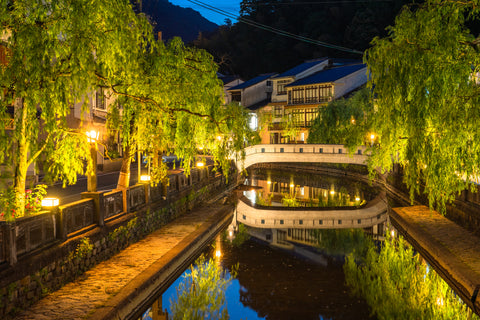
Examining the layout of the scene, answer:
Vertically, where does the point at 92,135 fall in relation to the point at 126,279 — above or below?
above

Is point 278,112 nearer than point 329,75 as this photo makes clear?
No

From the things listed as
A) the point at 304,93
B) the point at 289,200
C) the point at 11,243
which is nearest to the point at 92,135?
the point at 11,243

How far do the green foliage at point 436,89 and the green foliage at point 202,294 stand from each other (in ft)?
23.4

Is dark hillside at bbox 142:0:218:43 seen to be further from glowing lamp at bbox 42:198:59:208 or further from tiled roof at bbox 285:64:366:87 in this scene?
glowing lamp at bbox 42:198:59:208

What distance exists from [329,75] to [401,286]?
48.6 m

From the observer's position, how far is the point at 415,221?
771 inches

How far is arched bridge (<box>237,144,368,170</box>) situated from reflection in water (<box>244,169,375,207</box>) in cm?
201

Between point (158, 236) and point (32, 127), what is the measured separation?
797cm

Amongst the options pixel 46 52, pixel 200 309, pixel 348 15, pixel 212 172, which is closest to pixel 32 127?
pixel 46 52

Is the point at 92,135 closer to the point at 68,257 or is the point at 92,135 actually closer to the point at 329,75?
the point at 68,257

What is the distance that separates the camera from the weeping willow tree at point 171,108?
14688mm

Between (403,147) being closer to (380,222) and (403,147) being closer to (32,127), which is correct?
(380,222)

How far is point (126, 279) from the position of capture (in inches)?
451

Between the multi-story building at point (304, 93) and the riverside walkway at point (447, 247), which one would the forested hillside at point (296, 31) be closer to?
the multi-story building at point (304, 93)
